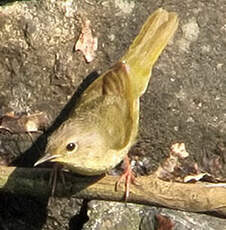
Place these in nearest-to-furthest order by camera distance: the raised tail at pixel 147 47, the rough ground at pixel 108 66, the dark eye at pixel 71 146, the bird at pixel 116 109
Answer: the dark eye at pixel 71 146 < the bird at pixel 116 109 < the raised tail at pixel 147 47 < the rough ground at pixel 108 66

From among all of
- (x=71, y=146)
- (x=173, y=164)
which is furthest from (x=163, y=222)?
(x=71, y=146)

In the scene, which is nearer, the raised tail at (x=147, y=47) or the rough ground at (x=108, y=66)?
the raised tail at (x=147, y=47)

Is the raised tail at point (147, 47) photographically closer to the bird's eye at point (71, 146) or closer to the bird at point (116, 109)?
the bird at point (116, 109)

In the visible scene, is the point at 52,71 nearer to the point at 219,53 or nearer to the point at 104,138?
the point at 104,138

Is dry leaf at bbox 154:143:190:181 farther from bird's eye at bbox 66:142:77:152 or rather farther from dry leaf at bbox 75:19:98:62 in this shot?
bird's eye at bbox 66:142:77:152

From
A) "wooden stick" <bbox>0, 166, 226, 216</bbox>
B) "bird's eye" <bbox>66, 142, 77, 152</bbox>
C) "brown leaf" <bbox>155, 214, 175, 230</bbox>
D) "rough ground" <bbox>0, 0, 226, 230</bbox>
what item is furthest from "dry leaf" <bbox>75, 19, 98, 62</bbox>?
"brown leaf" <bbox>155, 214, 175, 230</bbox>

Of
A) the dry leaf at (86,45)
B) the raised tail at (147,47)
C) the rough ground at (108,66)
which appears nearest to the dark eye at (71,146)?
the raised tail at (147,47)
